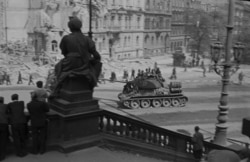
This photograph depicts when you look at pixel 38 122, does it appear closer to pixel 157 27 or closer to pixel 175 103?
pixel 175 103

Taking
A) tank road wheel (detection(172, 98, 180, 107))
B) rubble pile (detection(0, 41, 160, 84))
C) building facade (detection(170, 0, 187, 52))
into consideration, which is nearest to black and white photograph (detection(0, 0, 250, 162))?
tank road wheel (detection(172, 98, 180, 107))

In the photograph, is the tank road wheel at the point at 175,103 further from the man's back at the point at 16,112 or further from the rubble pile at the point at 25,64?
the man's back at the point at 16,112

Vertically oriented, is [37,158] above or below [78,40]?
below

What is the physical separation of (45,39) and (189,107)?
2655 centimetres

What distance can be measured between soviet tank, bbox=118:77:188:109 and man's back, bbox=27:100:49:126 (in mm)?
17344

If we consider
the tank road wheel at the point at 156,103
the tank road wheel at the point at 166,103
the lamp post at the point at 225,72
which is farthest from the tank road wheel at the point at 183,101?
the lamp post at the point at 225,72

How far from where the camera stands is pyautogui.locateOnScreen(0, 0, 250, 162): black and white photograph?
6582 mm

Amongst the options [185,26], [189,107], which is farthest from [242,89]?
[185,26]

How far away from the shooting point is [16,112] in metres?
6.34

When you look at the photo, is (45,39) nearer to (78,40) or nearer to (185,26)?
(78,40)

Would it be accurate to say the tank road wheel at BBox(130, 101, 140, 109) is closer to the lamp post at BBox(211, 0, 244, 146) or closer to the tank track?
the tank track

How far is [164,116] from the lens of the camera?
69.8ft

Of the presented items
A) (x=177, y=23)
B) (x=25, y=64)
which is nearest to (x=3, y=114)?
(x=25, y=64)

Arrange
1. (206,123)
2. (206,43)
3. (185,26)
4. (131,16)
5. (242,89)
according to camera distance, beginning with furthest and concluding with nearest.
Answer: (185,26) → (206,43) → (131,16) → (242,89) → (206,123)
